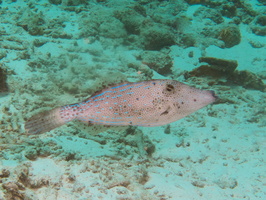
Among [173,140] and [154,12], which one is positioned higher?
[154,12]

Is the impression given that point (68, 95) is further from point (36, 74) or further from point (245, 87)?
point (245, 87)

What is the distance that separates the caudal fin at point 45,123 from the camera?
8.32 feet

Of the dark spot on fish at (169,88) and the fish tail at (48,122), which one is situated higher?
the dark spot on fish at (169,88)

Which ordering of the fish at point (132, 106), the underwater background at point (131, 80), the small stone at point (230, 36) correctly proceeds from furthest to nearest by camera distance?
the small stone at point (230, 36) < the underwater background at point (131, 80) < the fish at point (132, 106)

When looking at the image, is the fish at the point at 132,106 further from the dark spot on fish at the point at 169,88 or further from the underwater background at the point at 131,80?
the underwater background at the point at 131,80

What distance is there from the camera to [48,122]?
255cm

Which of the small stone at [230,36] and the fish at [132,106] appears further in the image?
the small stone at [230,36]

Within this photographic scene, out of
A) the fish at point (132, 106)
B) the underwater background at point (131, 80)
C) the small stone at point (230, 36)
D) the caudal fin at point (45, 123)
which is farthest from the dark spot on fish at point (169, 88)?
the small stone at point (230, 36)

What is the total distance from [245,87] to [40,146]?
675cm

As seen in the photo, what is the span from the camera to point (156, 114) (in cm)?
253

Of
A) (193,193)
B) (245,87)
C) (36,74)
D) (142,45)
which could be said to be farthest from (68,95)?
(245,87)

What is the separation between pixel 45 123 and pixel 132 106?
1.13 m

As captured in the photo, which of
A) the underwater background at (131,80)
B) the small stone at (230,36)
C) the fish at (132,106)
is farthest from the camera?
the small stone at (230,36)

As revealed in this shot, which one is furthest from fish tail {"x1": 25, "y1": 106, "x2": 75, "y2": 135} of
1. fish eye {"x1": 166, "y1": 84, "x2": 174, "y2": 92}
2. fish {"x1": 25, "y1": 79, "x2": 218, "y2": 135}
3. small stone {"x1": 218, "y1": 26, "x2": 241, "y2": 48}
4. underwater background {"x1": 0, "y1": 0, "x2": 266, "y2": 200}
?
small stone {"x1": 218, "y1": 26, "x2": 241, "y2": 48}
